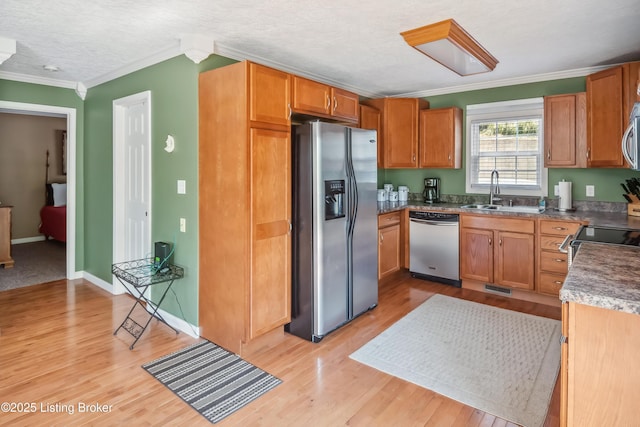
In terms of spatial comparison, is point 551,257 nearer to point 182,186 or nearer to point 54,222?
point 182,186

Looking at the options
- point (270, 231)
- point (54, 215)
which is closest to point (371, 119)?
point (270, 231)

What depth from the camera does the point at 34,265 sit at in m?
5.38

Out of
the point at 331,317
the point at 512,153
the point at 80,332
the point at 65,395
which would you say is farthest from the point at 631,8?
the point at 80,332

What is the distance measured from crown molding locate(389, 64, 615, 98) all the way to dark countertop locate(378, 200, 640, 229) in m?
1.43

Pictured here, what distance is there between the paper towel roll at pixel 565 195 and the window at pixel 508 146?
0.26 m

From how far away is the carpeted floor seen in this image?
4.66m

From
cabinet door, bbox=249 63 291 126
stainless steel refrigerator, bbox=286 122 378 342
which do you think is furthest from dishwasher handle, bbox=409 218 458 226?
cabinet door, bbox=249 63 291 126

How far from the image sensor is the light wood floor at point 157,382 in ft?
6.90

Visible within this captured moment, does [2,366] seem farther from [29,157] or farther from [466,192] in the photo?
[29,157]

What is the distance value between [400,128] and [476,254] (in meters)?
1.83

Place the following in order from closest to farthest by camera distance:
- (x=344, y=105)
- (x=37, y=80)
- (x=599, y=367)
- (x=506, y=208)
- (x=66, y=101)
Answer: (x=599, y=367) < (x=344, y=105) < (x=37, y=80) < (x=506, y=208) < (x=66, y=101)

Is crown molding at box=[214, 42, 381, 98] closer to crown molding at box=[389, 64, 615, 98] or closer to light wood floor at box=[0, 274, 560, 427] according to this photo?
crown molding at box=[389, 64, 615, 98]

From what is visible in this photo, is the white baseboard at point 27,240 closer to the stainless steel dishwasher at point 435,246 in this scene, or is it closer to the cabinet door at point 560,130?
the stainless steel dishwasher at point 435,246

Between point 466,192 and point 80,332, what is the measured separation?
4.44m
